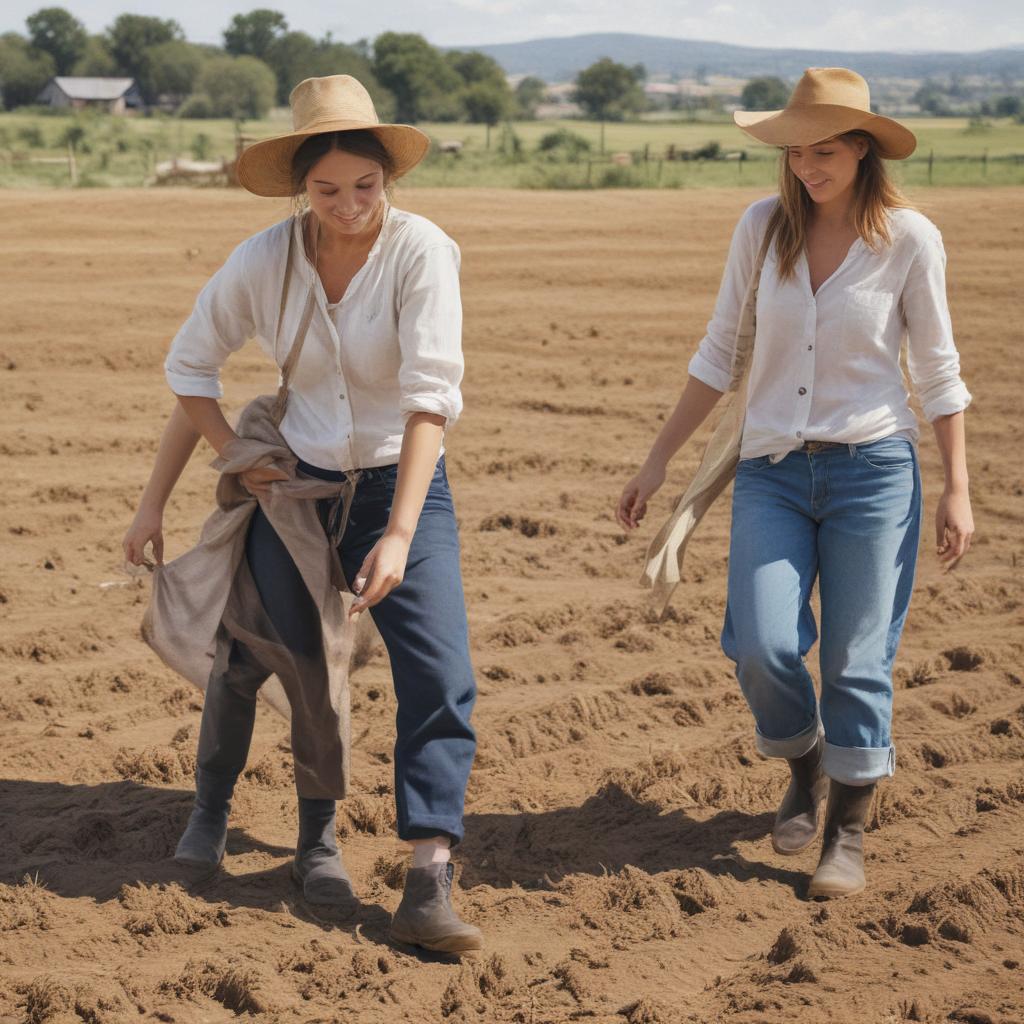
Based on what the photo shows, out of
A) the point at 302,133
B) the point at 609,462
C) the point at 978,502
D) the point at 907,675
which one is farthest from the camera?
the point at 609,462

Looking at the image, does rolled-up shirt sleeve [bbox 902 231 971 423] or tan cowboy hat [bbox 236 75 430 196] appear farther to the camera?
rolled-up shirt sleeve [bbox 902 231 971 423]

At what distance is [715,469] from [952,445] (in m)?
0.61

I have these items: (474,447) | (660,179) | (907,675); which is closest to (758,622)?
(907,675)

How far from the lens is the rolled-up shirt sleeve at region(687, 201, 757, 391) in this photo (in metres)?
3.73

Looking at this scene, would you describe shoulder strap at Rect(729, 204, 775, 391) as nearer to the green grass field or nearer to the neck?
the neck

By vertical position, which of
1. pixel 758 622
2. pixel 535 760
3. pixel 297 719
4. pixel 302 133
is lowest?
pixel 535 760

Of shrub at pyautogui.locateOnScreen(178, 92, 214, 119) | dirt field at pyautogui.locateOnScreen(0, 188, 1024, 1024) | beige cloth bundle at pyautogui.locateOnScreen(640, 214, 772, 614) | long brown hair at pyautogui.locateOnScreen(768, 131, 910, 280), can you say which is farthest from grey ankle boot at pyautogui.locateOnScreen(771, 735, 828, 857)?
shrub at pyautogui.locateOnScreen(178, 92, 214, 119)

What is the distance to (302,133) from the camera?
3.21 m

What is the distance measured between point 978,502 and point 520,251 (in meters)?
7.72

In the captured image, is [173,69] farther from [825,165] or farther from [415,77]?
[825,165]

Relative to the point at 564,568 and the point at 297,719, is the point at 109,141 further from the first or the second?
the point at 297,719

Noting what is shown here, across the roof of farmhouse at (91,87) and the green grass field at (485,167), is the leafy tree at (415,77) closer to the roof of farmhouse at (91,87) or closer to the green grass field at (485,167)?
the roof of farmhouse at (91,87)

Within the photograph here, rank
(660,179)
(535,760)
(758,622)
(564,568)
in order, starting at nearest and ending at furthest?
(758,622) < (535,760) < (564,568) < (660,179)

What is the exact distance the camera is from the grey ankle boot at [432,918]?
3.38m
